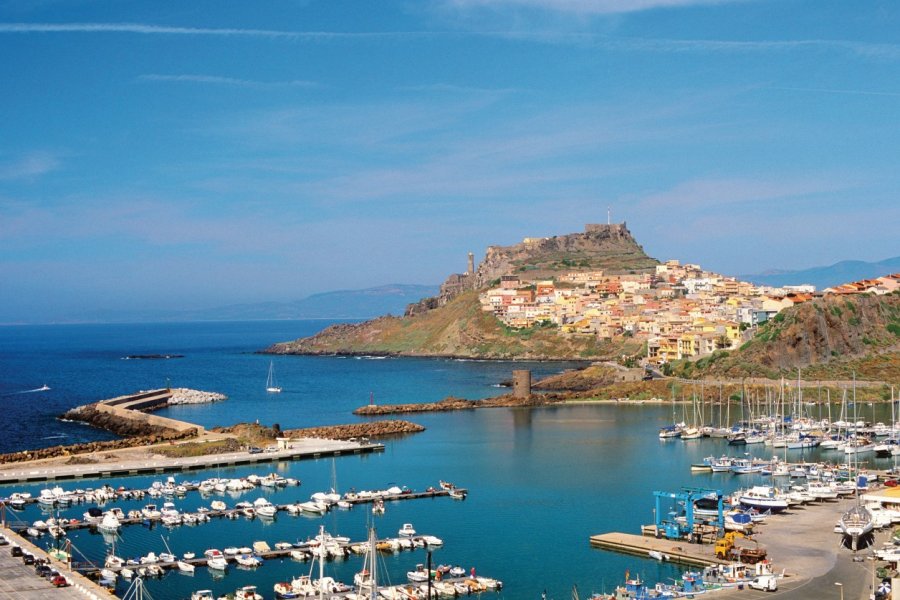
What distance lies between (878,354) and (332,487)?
5946 centimetres

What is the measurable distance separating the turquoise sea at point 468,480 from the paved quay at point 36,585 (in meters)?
1.91

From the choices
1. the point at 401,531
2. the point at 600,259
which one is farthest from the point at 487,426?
the point at 600,259

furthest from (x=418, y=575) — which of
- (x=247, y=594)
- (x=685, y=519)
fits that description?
(x=685, y=519)

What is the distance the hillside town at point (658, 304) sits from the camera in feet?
339

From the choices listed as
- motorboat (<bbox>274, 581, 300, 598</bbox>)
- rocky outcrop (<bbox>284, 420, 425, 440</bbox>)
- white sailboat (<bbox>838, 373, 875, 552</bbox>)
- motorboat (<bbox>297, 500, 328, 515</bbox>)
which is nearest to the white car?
white sailboat (<bbox>838, 373, 875, 552</bbox>)

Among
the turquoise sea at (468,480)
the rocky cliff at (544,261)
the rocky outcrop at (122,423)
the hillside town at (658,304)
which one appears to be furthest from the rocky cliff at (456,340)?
the rocky outcrop at (122,423)

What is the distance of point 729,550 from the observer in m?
30.9

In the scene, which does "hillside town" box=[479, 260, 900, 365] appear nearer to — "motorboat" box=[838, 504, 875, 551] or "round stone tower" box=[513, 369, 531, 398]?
"round stone tower" box=[513, 369, 531, 398]

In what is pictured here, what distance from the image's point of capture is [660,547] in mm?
32656

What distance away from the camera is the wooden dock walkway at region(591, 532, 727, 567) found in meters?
31.2

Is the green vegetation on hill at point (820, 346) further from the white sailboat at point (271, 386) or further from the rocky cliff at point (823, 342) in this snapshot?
the white sailboat at point (271, 386)

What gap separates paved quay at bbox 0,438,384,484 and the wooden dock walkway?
2401cm

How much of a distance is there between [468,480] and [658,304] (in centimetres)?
9302

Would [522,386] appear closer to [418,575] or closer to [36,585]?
[418,575]
